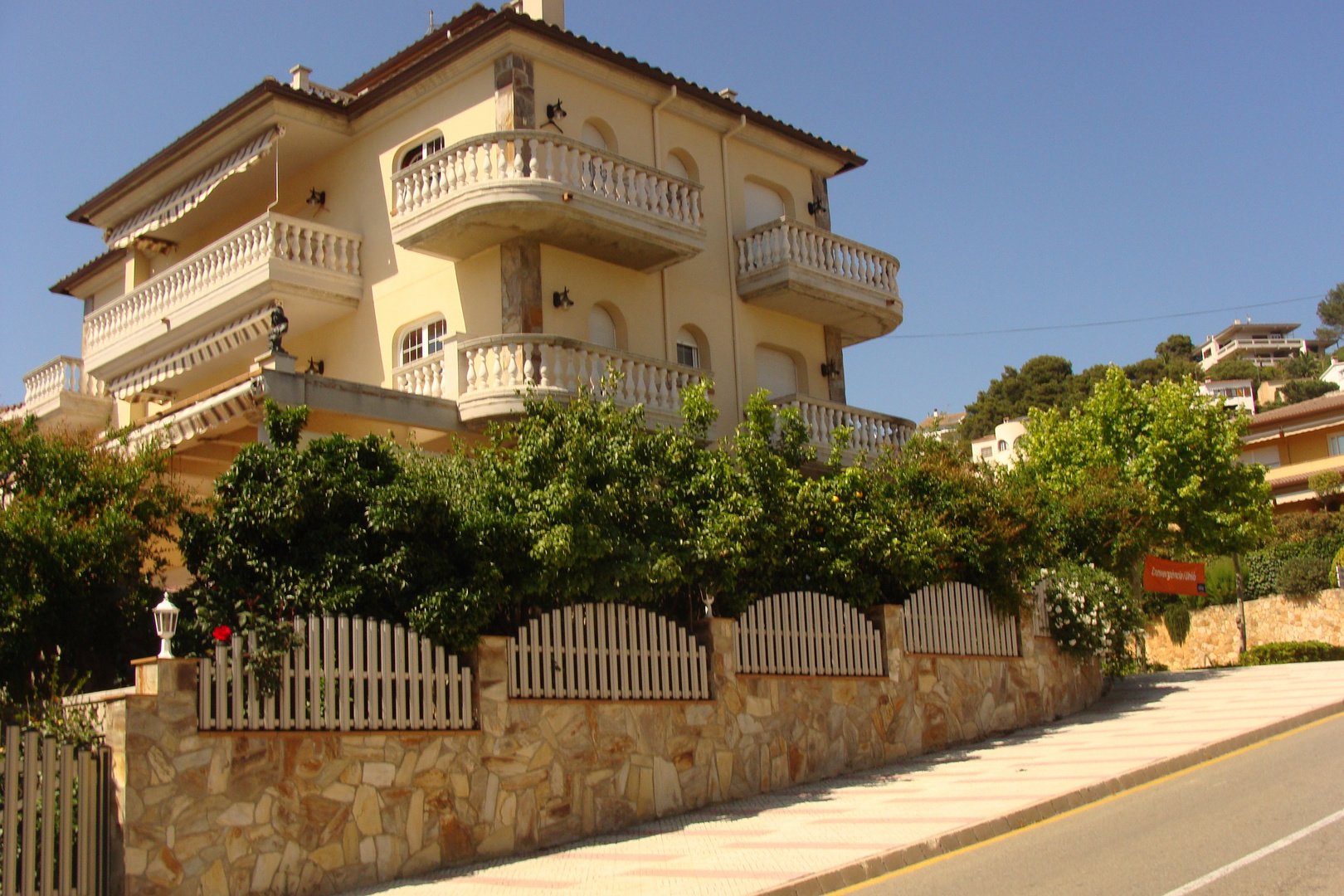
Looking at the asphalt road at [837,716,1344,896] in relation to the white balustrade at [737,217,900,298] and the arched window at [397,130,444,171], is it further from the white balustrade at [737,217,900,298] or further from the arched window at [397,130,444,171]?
the arched window at [397,130,444,171]

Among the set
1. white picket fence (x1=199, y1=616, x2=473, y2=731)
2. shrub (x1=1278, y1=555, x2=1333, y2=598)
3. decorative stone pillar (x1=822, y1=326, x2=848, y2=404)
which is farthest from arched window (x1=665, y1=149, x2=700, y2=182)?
shrub (x1=1278, y1=555, x2=1333, y2=598)

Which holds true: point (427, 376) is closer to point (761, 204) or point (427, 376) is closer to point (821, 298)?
point (821, 298)

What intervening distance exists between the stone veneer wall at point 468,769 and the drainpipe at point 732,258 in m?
7.43

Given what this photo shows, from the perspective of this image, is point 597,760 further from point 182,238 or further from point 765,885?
point 182,238

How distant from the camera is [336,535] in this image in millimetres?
11094

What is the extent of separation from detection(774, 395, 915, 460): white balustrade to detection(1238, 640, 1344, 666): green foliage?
13092 millimetres

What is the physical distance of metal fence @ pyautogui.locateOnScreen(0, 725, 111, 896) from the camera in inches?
311

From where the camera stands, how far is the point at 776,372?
23.4 m

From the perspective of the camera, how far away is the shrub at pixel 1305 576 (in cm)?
3925

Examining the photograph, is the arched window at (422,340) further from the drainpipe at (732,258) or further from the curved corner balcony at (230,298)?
the drainpipe at (732,258)

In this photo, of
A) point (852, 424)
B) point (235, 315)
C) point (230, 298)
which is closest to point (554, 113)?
point (230, 298)

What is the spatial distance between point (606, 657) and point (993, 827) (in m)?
3.95

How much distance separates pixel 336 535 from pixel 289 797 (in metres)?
2.51

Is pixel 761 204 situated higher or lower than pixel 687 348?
higher
